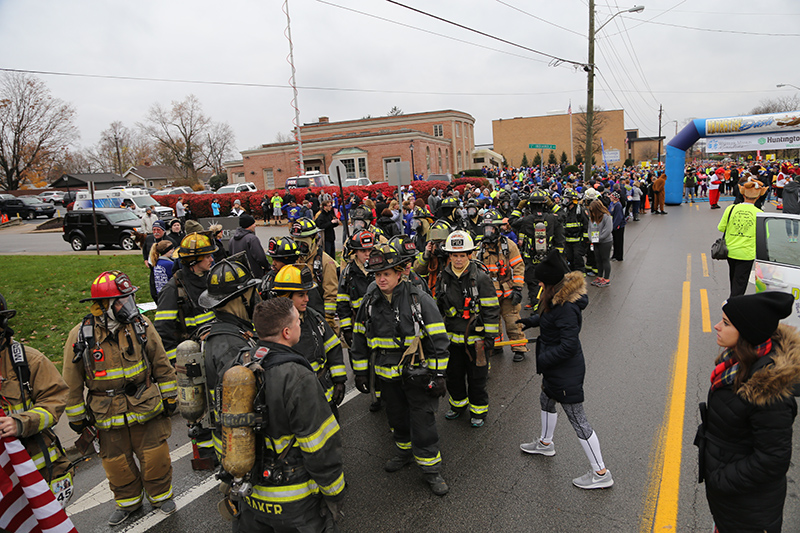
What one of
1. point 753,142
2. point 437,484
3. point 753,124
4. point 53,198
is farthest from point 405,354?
point 53,198

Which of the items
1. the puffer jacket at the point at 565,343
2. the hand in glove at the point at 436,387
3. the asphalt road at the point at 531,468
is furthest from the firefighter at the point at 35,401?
the puffer jacket at the point at 565,343

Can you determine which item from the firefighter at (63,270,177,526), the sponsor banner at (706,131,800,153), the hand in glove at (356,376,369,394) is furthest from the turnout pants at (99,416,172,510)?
the sponsor banner at (706,131,800,153)

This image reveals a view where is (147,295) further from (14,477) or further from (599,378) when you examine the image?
(599,378)

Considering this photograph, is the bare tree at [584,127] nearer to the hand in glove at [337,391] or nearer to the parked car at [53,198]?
the parked car at [53,198]

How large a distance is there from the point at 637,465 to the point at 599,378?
76.0 inches

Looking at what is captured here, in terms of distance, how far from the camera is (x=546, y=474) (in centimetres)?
423

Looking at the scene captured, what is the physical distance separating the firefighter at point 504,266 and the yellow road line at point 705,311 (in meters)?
3.12

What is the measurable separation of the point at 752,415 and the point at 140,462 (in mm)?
4372

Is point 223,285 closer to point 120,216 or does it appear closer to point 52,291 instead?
point 52,291

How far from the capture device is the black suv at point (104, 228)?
65.3 ft

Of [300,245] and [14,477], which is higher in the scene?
[300,245]

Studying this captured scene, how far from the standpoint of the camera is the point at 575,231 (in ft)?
34.3

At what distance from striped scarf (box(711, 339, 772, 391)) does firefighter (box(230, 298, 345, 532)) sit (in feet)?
7.10

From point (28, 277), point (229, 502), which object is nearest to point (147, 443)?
point (229, 502)
